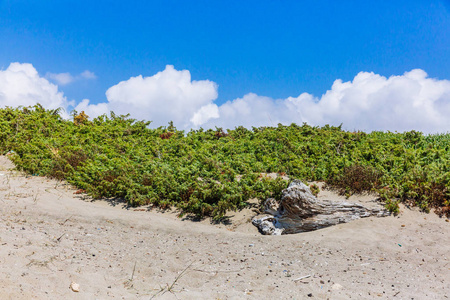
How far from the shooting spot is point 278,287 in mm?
5266

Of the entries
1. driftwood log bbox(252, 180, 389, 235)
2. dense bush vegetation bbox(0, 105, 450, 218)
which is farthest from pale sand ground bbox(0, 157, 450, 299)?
dense bush vegetation bbox(0, 105, 450, 218)

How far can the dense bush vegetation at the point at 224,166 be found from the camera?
866cm

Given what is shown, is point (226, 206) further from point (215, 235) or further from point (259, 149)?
point (259, 149)

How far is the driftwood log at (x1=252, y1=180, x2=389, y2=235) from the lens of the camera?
7.98 metres

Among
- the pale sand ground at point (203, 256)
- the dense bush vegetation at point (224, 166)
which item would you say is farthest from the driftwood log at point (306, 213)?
the dense bush vegetation at point (224, 166)

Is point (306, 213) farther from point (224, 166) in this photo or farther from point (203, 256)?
point (203, 256)

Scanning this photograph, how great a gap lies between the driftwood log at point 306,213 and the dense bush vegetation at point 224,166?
661 millimetres

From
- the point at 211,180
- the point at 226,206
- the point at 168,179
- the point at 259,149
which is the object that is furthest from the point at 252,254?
the point at 259,149

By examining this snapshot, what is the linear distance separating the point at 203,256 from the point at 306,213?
2.82m

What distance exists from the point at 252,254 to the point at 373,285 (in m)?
2.19

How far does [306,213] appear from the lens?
8.00m

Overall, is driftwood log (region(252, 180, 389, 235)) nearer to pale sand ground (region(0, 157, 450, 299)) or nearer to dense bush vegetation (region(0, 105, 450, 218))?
pale sand ground (region(0, 157, 450, 299))

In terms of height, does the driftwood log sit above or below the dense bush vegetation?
below

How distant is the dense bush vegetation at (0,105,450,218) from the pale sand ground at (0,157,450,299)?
57cm
